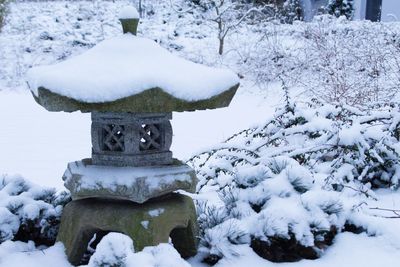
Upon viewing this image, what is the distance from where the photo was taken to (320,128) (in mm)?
4434

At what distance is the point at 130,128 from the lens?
10.1 feet

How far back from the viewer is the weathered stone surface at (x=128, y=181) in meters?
2.98

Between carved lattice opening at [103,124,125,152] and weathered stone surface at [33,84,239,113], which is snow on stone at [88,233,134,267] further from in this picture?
carved lattice opening at [103,124,125,152]

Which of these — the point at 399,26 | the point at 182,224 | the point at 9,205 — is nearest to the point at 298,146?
the point at 182,224

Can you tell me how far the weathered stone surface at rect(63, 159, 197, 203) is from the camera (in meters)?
2.98

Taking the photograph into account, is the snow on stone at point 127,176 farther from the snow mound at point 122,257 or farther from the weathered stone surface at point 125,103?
the snow mound at point 122,257

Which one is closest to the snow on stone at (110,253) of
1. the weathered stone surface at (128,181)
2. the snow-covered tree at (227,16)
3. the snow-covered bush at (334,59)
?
the weathered stone surface at (128,181)

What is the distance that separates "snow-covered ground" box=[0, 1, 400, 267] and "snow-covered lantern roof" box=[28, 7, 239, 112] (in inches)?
29.6

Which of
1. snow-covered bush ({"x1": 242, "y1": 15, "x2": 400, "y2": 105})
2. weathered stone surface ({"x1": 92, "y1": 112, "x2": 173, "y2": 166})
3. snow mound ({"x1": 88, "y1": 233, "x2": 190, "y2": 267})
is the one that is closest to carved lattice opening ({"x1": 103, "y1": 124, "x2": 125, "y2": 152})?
weathered stone surface ({"x1": 92, "y1": 112, "x2": 173, "y2": 166})

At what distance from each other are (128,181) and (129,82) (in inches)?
22.0

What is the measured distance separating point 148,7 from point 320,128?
1381 cm

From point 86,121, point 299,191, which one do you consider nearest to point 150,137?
point 299,191

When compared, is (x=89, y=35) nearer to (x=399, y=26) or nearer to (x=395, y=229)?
(x=399, y=26)

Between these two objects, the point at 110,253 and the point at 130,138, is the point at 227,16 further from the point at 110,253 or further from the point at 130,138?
the point at 110,253
